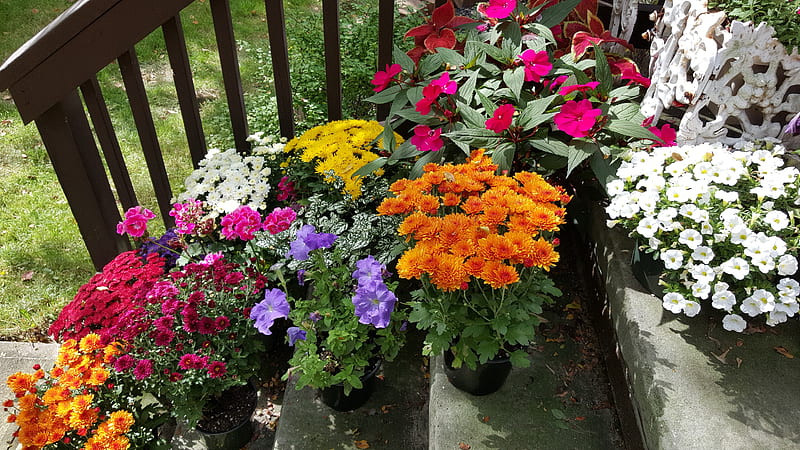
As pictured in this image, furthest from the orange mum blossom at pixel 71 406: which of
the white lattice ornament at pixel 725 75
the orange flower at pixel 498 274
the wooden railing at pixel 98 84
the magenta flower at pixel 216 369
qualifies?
the white lattice ornament at pixel 725 75

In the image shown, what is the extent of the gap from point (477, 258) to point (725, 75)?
1010 mm

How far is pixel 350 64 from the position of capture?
12.2 feet

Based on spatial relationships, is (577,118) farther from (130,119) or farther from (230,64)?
(130,119)

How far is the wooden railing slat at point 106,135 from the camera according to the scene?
214 cm

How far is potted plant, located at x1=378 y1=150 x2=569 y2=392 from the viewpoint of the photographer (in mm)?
1462

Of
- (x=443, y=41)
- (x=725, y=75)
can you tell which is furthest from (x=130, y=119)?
(x=725, y=75)

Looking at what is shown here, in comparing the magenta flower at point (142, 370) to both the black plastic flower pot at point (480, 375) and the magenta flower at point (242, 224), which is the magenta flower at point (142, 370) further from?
the black plastic flower pot at point (480, 375)

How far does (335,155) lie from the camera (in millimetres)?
2316

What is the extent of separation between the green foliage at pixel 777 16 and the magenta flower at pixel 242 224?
170 centimetres

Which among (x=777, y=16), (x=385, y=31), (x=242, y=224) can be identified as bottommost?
(x=242, y=224)

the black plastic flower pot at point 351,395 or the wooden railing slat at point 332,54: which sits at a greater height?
the wooden railing slat at point 332,54

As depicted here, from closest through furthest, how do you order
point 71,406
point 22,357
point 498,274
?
point 498,274 < point 71,406 < point 22,357

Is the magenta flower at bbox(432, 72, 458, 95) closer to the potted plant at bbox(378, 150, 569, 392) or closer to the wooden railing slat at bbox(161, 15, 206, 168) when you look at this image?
the potted plant at bbox(378, 150, 569, 392)

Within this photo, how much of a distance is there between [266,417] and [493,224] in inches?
48.0
